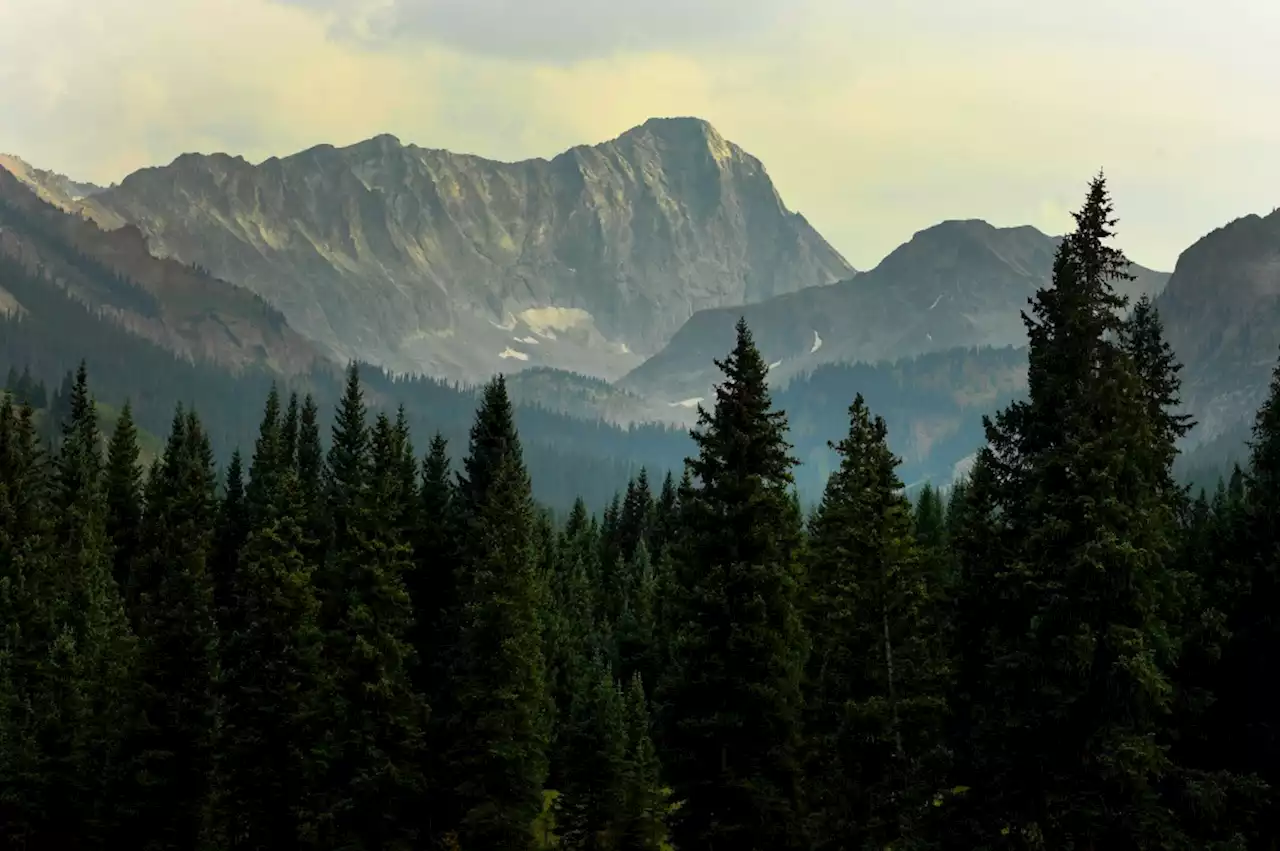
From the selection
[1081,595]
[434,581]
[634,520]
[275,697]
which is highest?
[634,520]

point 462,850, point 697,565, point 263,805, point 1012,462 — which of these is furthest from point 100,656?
point 1012,462

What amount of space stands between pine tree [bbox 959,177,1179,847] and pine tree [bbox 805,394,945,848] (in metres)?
8.16

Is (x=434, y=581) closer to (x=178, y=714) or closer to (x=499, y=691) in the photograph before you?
(x=178, y=714)

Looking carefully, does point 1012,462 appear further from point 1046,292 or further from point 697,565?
point 697,565

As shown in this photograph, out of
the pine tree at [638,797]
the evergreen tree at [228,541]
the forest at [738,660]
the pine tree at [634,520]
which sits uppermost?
the pine tree at [634,520]

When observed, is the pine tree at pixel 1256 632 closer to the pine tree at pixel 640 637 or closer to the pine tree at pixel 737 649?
the pine tree at pixel 737 649

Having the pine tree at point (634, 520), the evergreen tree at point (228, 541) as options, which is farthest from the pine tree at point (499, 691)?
the pine tree at point (634, 520)

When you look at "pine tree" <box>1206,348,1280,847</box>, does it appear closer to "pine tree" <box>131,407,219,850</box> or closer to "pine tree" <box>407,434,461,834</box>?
"pine tree" <box>407,434,461,834</box>

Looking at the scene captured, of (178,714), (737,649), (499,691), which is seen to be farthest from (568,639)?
(737,649)

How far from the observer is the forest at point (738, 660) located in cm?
3109

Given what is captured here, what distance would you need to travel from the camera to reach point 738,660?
129 feet

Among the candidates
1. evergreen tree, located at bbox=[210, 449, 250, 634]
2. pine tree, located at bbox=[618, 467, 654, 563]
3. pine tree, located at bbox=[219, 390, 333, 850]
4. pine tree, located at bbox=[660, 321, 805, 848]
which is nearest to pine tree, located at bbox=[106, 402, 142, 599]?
evergreen tree, located at bbox=[210, 449, 250, 634]

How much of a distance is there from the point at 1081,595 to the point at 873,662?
42.1ft

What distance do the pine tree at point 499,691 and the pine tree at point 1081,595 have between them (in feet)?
70.1
